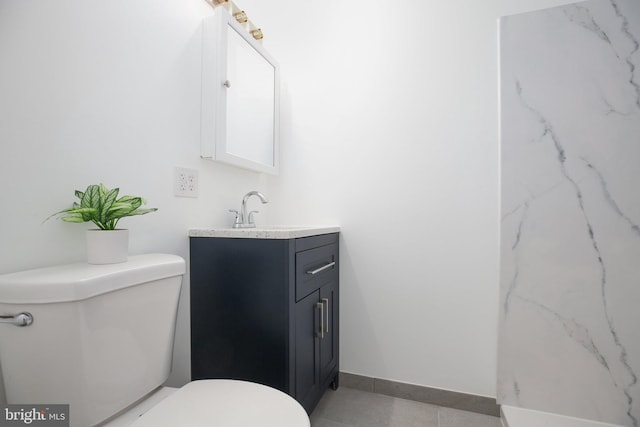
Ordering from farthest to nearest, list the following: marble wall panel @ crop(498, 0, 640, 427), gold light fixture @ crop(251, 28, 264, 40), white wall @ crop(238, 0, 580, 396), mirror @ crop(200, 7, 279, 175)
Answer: gold light fixture @ crop(251, 28, 264, 40), white wall @ crop(238, 0, 580, 396), mirror @ crop(200, 7, 279, 175), marble wall panel @ crop(498, 0, 640, 427)

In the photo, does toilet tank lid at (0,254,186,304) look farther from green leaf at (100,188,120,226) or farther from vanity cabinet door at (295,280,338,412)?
vanity cabinet door at (295,280,338,412)

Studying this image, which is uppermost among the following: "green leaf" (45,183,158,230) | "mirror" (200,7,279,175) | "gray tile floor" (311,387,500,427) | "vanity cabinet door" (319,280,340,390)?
"mirror" (200,7,279,175)

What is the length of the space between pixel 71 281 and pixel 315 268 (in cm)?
86

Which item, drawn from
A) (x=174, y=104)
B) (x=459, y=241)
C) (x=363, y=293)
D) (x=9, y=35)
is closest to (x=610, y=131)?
(x=459, y=241)

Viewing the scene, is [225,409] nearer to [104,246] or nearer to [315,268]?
[104,246]

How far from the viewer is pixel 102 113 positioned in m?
0.94

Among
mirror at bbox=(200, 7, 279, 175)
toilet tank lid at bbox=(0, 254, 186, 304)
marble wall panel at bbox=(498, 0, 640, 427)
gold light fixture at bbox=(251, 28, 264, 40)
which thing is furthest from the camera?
gold light fixture at bbox=(251, 28, 264, 40)

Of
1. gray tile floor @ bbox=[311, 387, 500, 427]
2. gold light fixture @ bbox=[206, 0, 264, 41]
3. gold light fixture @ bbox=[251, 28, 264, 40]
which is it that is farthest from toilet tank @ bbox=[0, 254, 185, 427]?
gold light fixture @ bbox=[251, 28, 264, 40]

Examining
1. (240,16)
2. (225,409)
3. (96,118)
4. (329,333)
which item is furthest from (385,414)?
(240,16)

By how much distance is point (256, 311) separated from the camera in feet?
3.66

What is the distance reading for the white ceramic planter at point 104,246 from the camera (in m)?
0.80

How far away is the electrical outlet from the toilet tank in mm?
502

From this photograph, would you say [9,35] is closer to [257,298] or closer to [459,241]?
[257,298]

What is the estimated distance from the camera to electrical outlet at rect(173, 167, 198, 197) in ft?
3.97
